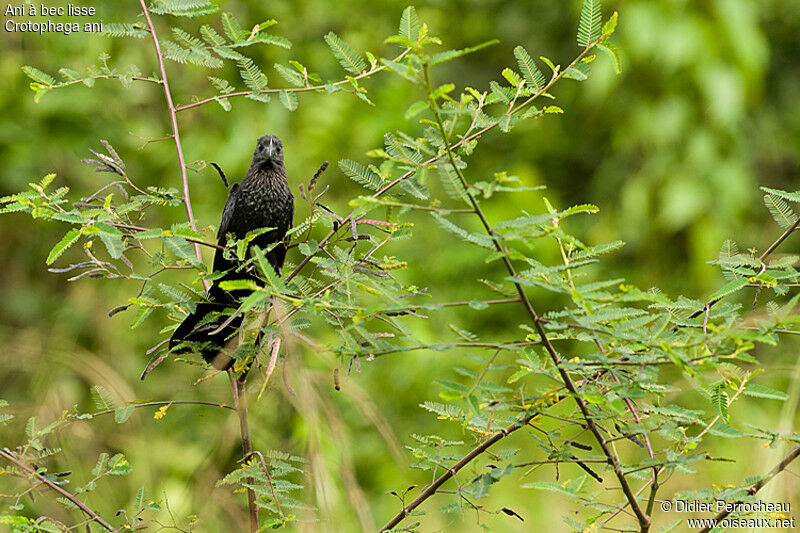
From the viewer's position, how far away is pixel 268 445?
1618 millimetres

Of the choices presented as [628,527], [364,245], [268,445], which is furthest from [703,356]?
[364,245]

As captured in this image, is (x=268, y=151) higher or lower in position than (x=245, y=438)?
higher

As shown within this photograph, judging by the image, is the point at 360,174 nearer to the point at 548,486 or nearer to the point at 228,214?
the point at 548,486

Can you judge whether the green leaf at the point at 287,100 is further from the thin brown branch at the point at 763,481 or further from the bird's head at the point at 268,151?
the thin brown branch at the point at 763,481

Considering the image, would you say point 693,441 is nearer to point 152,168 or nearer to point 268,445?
point 268,445

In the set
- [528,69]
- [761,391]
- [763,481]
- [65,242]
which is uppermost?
[528,69]

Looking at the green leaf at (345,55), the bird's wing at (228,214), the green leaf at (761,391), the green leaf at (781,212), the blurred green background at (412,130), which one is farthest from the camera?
the blurred green background at (412,130)

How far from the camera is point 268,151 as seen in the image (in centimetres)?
195

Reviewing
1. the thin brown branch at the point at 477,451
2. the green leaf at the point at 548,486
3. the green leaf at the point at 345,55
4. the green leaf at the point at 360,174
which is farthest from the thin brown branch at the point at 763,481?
the green leaf at the point at 345,55

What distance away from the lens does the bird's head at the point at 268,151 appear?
1954 millimetres

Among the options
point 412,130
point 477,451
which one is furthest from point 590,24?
point 412,130

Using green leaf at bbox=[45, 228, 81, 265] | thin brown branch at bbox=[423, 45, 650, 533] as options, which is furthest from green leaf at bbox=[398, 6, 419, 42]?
green leaf at bbox=[45, 228, 81, 265]

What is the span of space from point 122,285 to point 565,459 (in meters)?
3.11

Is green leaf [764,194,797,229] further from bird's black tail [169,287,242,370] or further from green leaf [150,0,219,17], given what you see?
green leaf [150,0,219,17]
